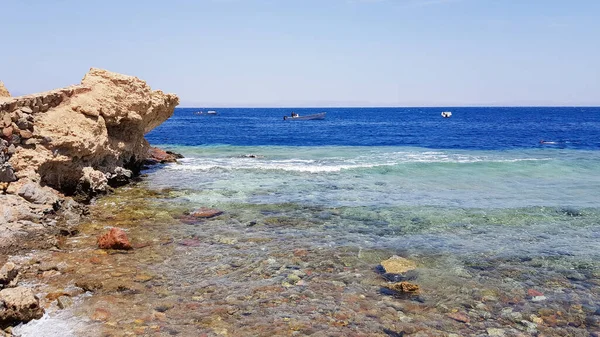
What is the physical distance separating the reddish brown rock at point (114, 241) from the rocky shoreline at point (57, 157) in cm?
127

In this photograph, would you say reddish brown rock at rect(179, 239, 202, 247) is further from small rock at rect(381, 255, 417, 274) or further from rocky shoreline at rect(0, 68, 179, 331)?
small rock at rect(381, 255, 417, 274)

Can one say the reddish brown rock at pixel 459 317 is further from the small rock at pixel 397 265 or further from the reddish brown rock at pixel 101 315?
the reddish brown rock at pixel 101 315

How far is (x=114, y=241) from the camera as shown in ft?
33.2

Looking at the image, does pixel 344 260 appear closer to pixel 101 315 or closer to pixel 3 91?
pixel 101 315

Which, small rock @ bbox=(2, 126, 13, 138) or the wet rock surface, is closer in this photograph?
the wet rock surface

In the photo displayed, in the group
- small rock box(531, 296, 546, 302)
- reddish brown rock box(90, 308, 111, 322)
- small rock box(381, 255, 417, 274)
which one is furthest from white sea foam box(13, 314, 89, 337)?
small rock box(531, 296, 546, 302)

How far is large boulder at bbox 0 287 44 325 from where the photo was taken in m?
6.78

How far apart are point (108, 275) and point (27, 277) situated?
149 cm

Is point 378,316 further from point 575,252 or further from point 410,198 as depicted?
point 410,198

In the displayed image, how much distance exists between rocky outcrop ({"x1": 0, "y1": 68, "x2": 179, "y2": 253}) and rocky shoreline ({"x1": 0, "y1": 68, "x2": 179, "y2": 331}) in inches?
0.9

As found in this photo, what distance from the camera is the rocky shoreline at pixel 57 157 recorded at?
33.7 ft

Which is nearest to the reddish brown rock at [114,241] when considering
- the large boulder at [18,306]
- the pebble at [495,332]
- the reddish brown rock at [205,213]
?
the large boulder at [18,306]

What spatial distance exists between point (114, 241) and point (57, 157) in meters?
5.28

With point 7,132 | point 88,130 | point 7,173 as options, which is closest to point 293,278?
point 7,173
